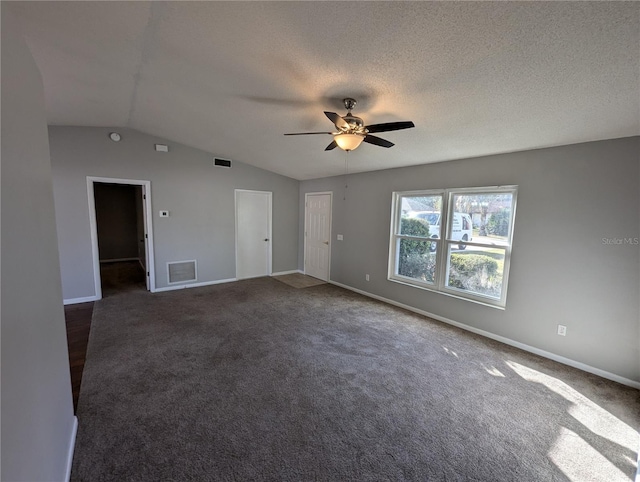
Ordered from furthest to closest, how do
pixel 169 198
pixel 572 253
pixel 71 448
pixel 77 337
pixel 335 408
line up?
pixel 169 198, pixel 77 337, pixel 572 253, pixel 335 408, pixel 71 448

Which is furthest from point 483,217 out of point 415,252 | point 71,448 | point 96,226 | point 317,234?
point 96,226

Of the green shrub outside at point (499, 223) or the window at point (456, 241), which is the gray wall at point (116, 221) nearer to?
the window at point (456, 241)

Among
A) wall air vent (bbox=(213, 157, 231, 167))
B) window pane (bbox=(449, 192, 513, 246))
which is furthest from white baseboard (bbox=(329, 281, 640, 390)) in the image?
wall air vent (bbox=(213, 157, 231, 167))

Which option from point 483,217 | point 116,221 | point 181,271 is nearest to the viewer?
point 483,217

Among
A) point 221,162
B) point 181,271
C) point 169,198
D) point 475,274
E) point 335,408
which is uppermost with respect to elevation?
point 221,162

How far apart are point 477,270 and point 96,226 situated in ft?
19.9

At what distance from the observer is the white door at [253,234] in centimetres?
591

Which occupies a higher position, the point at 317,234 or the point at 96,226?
the point at 96,226

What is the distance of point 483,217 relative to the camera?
3.55 metres

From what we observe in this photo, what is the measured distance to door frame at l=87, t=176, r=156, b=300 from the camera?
172 inches

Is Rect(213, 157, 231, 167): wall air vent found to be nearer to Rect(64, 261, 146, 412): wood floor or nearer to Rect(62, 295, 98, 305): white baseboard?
Rect(64, 261, 146, 412): wood floor

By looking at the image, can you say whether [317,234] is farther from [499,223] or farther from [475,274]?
[499,223]

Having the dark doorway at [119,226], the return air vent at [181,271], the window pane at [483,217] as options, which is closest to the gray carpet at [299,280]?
the return air vent at [181,271]

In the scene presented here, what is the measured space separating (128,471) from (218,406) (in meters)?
0.65
